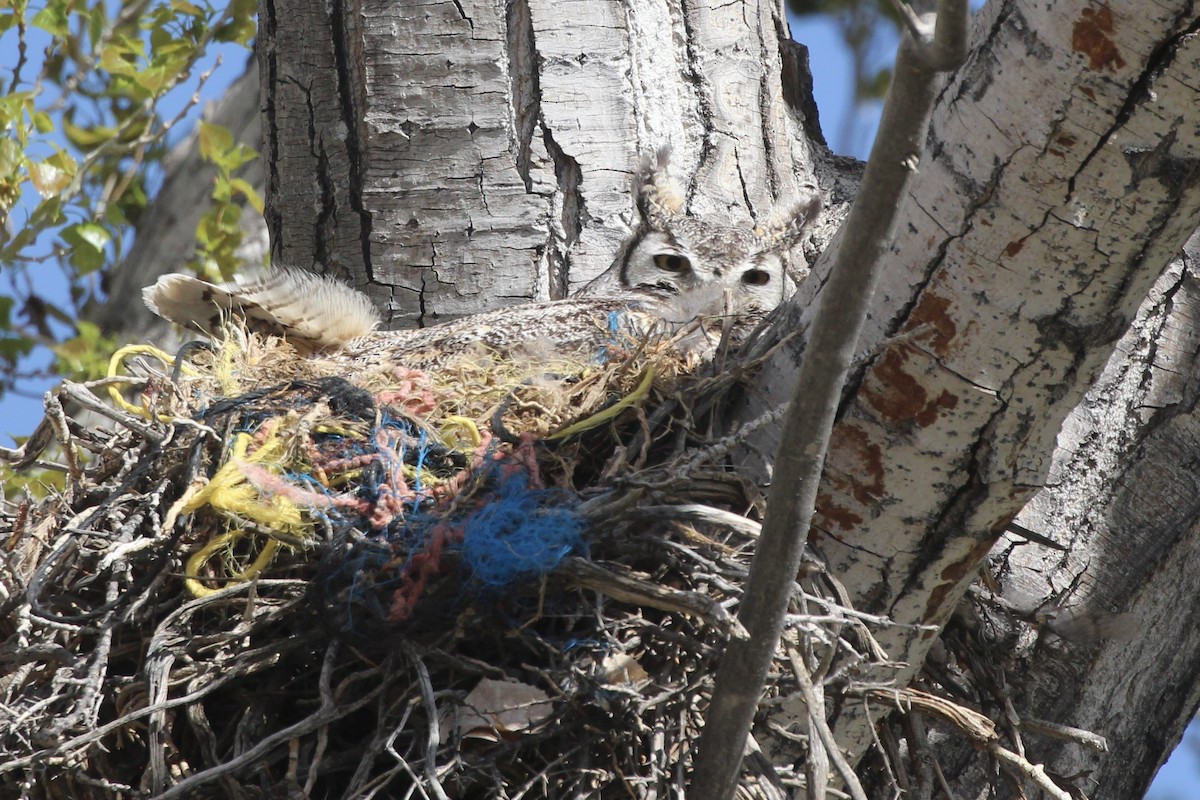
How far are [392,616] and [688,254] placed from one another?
1.55 m

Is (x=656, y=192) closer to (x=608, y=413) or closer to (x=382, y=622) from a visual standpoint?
(x=608, y=413)

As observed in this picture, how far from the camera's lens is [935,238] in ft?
5.73

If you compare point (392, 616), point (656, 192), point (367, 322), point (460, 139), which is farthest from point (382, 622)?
point (656, 192)

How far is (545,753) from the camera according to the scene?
1.90 metres

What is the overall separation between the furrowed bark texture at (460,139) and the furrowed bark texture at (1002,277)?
1.39m

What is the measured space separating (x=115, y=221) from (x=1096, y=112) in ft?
13.2

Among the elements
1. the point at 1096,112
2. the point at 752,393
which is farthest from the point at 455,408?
the point at 1096,112


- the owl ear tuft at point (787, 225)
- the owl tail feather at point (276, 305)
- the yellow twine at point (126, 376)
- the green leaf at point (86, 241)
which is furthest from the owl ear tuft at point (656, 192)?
the green leaf at point (86, 241)

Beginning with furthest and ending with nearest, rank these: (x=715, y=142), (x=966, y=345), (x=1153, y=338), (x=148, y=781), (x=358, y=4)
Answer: (x=715, y=142) < (x=358, y=4) < (x=1153, y=338) < (x=148, y=781) < (x=966, y=345)

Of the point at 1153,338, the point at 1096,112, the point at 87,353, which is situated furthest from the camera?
the point at 87,353

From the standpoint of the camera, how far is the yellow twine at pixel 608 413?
6.98ft

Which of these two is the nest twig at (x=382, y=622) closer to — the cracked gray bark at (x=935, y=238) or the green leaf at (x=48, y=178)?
the cracked gray bark at (x=935, y=238)

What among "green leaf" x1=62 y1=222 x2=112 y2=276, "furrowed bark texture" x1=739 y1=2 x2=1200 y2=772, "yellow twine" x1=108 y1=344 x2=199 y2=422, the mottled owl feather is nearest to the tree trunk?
"furrowed bark texture" x1=739 y1=2 x2=1200 y2=772

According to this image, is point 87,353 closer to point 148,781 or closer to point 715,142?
point 715,142
